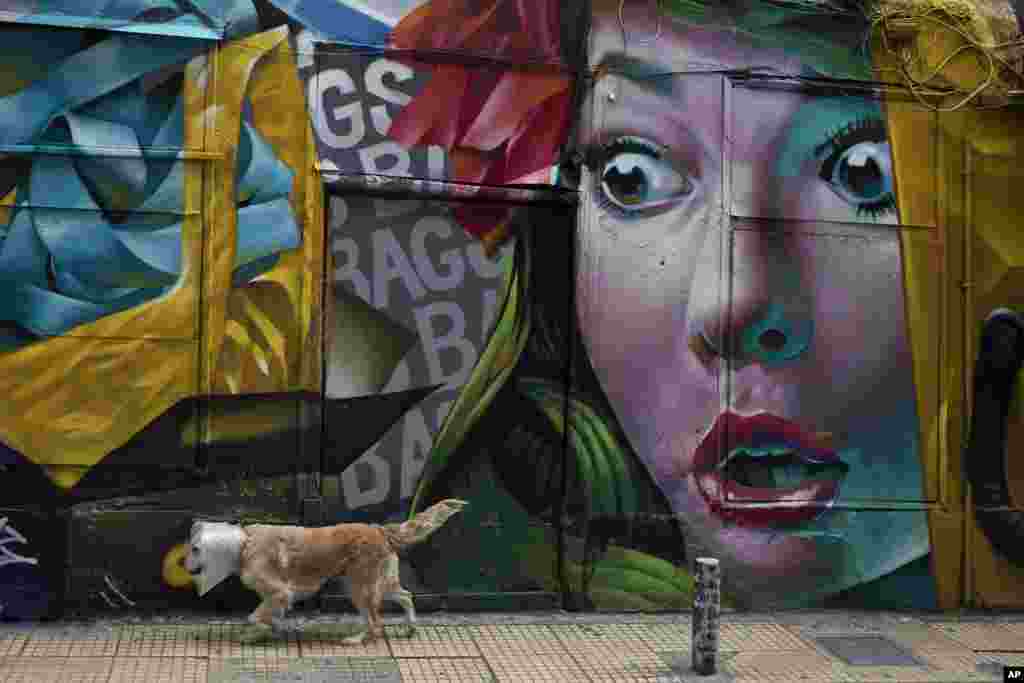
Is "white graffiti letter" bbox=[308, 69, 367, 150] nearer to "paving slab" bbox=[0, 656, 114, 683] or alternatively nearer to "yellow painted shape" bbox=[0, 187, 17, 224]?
"yellow painted shape" bbox=[0, 187, 17, 224]

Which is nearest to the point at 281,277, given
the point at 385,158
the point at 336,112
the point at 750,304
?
the point at 385,158

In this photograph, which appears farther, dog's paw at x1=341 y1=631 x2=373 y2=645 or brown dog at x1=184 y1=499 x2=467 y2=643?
dog's paw at x1=341 y1=631 x2=373 y2=645

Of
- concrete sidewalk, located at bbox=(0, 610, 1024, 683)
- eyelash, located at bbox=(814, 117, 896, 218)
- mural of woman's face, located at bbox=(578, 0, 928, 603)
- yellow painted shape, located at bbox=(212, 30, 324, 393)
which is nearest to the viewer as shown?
concrete sidewalk, located at bbox=(0, 610, 1024, 683)

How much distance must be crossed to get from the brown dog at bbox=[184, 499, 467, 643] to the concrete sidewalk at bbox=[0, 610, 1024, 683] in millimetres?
280

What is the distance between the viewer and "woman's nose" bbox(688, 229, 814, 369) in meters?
9.66

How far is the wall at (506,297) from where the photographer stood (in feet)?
28.5

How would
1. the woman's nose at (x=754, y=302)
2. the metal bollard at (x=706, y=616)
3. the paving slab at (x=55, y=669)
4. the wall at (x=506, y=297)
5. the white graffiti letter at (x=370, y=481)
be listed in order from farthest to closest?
1. the woman's nose at (x=754, y=302)
2. the white graffiti letter at (x=370, y=481)
3. the wall at (x=506, y=297)
4. the metal bollard at (x=706, y=616)
5. the paving slab at (x=55, y=669)

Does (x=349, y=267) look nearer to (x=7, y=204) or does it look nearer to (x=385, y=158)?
(x=385, y=158)

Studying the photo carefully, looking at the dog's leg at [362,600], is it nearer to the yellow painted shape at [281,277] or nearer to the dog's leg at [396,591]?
the dog's leg at [396,591]

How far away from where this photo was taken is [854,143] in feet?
32.6

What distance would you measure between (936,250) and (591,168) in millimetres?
2692

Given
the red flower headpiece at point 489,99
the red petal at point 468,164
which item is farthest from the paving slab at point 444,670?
the red petal at point 468,164

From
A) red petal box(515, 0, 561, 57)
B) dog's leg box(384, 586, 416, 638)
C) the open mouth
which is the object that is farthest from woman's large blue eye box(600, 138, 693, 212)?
dog's leg box(384, 586, 416, 638)

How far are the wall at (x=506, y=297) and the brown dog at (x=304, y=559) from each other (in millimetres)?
574
